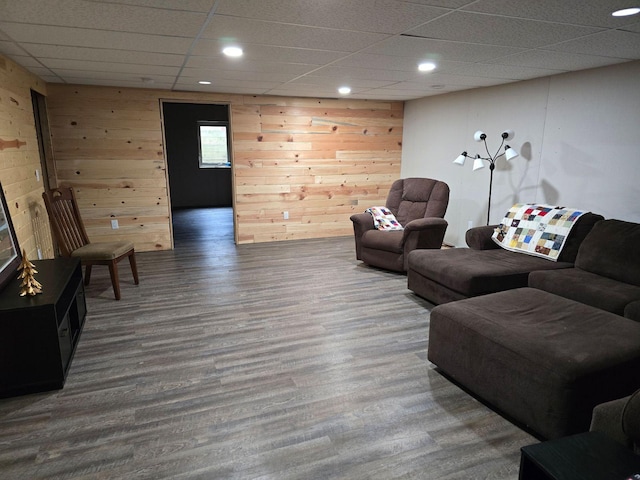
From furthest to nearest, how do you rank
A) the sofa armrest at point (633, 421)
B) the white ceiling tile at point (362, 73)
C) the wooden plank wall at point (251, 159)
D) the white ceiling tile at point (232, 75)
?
the wooden plank wall at point (251, 159)
the white ceiling tile at point (232, 75)
the white ceiling tile at point (362, 73)
the sofa armrest at point (633, 421)

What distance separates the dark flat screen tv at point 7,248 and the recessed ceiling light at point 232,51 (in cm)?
190

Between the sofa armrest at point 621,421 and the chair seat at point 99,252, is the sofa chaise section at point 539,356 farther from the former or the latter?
the chair seat at point 99,252

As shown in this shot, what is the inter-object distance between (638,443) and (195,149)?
953 cm

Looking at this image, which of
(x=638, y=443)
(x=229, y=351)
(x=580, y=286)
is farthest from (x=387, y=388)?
(x=580, y=286)

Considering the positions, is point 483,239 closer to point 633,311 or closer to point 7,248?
point 633,311

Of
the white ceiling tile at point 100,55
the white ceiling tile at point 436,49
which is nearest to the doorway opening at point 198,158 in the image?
the white ceiling tile at point 100,55

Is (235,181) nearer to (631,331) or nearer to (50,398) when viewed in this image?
(50,398)

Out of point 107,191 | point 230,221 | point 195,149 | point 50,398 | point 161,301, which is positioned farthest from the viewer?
point 195,149

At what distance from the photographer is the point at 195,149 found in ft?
→ 31.1

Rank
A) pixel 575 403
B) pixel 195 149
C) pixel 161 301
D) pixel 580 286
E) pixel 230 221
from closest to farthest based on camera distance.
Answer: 1. pixel 575 403
2. pixel 580 286
3. pixel 161 301
4. pixel 230 221
5. pixel 195 149

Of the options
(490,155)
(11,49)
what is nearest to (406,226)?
(490,155)

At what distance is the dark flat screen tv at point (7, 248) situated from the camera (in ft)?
8.73

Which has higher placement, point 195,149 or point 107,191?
point 195,149

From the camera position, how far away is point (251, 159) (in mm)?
5895
